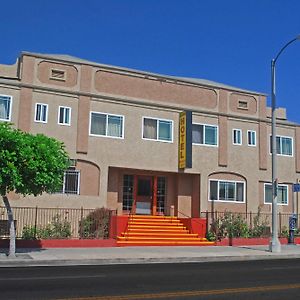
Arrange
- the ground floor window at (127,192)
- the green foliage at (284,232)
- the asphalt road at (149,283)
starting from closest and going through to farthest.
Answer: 1. the asphalt road at (149,283)
2. the ground floor window at (127,192)
3. the green foliage at (284,232)

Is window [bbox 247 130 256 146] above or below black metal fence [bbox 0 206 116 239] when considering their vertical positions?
above

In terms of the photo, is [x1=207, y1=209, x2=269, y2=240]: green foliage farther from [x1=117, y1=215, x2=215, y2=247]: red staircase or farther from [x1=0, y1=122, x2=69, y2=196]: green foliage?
[x1=0, y1=122, x2=69, y2=196]: green foliage

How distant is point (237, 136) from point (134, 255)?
13.2m

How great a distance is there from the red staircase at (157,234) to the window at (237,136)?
242 inches

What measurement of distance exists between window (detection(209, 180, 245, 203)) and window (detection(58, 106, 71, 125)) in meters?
8.98

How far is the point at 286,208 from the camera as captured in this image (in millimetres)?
32219

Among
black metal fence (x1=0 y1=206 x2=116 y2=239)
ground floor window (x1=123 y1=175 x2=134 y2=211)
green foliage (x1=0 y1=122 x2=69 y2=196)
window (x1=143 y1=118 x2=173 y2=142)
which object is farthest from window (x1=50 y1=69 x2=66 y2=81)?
green foliage (x1=0 y1=122 x2=69 y2=196)

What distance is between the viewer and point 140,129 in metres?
27.9

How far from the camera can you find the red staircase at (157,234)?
24953 millimetres

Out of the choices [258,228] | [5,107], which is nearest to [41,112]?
[5,107]

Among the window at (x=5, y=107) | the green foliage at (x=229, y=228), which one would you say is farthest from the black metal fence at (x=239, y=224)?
the window at (x=5, y=107)

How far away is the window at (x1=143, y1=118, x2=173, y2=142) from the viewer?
92.6 ft

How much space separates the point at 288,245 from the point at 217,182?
17.1 ft

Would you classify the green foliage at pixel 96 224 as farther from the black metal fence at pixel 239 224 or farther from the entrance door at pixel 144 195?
the black metal fence at pixel 239 224
